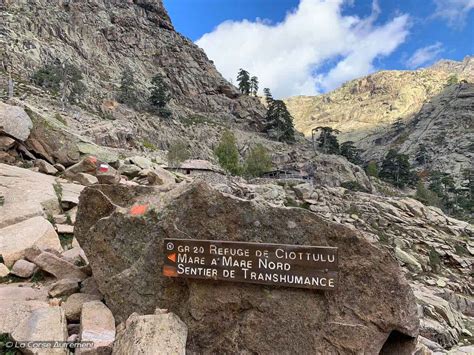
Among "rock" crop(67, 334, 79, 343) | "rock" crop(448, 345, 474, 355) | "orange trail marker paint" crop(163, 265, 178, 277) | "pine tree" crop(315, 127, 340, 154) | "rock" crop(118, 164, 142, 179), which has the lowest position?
"rock" crop(448, 345, 474, 355)

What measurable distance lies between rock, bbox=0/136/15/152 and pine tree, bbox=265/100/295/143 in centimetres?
7521

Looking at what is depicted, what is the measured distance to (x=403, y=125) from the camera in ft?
448

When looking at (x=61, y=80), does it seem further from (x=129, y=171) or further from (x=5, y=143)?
(x=5, y=143)

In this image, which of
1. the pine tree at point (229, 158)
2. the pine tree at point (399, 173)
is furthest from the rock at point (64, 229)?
the pine tree at point (399, 173)

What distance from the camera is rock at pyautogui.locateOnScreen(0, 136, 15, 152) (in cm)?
1265

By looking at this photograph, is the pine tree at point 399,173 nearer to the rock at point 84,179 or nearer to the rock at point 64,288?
the rock at point 84,179

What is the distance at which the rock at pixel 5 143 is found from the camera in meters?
12.7

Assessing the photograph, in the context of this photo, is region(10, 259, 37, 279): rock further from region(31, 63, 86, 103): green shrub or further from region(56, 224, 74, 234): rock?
region(31, 63, 86, 103): green shrub

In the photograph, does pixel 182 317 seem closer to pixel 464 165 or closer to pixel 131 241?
pixel 131 241

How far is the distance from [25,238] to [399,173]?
84948 millimetres

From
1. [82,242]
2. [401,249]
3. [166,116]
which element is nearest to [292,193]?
[401,249]

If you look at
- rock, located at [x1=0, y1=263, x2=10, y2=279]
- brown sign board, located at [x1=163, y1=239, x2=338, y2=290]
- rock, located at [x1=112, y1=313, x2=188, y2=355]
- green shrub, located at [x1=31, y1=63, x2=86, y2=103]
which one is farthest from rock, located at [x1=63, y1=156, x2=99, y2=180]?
green shrub, located at [x1=31, y1=63, x2=86, y2=103]

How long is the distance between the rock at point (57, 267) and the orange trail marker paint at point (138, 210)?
2.05m

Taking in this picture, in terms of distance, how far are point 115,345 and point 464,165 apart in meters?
109
